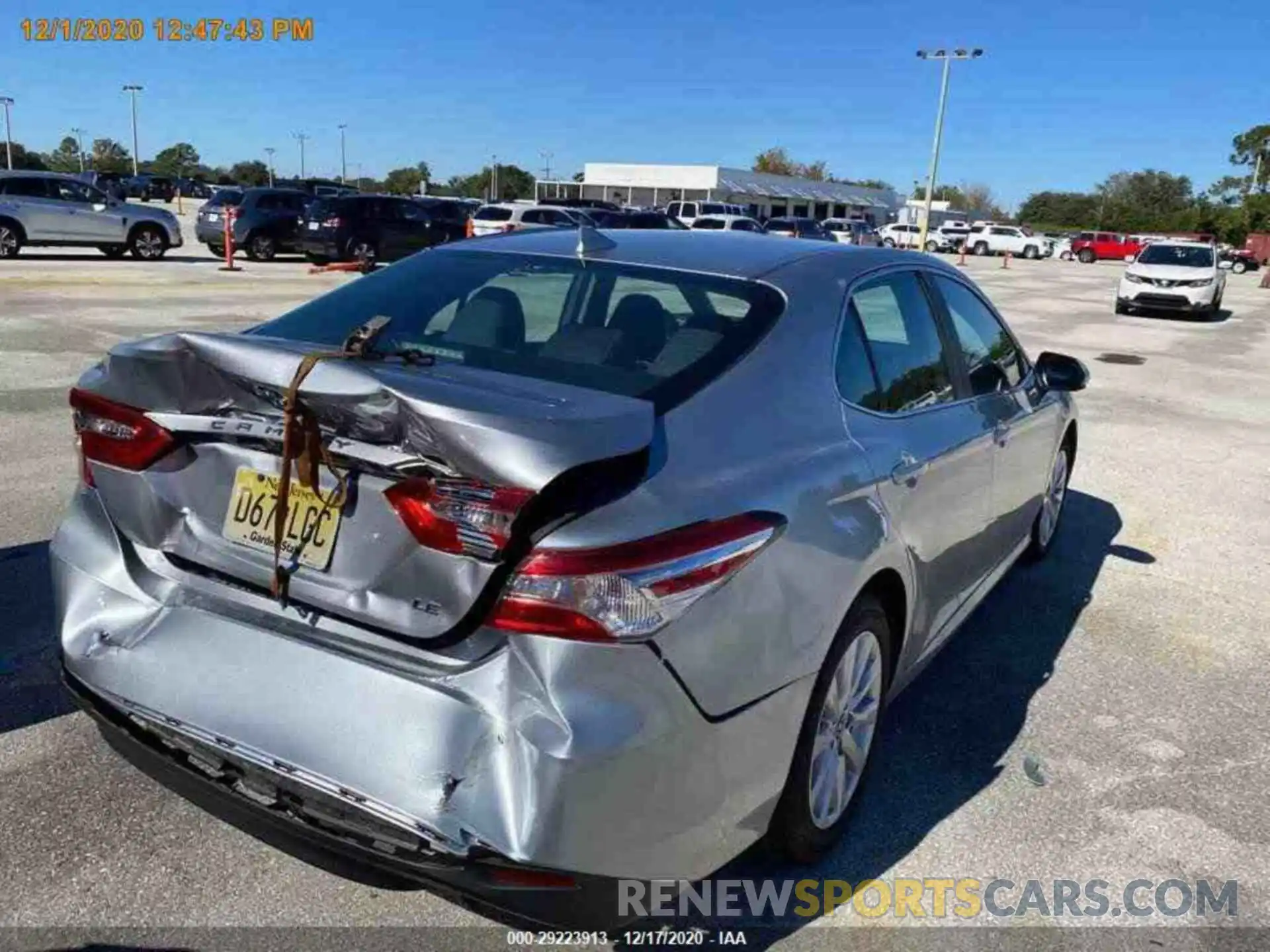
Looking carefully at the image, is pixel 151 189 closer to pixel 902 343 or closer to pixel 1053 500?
pixel 1053 500

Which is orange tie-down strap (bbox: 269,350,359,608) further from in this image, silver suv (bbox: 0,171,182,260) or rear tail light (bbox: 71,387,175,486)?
silver suv (bbox: 0,171,182,260)

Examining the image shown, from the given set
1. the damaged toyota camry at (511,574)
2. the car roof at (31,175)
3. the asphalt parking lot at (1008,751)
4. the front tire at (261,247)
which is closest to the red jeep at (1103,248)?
the front tire at (261,247)

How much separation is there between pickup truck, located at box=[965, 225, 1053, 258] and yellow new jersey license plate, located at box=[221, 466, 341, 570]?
5691 cm

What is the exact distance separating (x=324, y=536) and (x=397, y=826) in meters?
0.63

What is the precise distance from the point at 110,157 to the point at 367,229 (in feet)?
370

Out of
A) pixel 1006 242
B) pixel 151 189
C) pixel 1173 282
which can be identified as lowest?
pixel 1173 282

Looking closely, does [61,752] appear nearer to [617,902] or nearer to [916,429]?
[617,902]

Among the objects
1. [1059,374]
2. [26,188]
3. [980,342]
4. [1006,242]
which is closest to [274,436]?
[980,342]

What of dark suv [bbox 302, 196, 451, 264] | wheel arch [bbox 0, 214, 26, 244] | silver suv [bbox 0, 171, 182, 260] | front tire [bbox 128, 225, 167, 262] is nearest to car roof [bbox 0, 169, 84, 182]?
silver suv [bbox 0, 171, 182, 260]

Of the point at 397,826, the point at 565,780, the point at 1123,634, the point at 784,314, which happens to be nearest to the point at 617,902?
the point at 565,780

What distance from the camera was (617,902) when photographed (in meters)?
2.05

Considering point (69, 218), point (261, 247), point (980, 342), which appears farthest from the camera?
point (261, 247)

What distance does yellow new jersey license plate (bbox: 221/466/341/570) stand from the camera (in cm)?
223

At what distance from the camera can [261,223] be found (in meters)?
24.8
